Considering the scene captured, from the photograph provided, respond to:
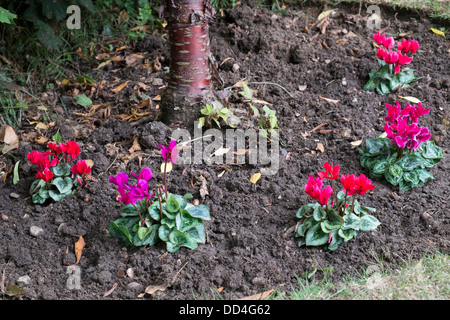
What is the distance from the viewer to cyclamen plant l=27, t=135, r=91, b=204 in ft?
10.1

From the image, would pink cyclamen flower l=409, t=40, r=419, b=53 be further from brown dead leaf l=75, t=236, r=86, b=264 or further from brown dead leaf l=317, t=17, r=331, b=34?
brown dead leaf l=75, t=236, r=86, b=264

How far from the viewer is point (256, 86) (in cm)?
407

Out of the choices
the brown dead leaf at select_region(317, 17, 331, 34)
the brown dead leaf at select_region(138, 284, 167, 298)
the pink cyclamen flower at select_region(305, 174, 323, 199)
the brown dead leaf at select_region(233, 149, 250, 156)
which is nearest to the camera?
the brown dead leaf at select_region(138, 284, 167, 298)

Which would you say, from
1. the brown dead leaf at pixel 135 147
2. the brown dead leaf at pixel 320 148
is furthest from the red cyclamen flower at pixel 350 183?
the brown dead leaf at pixel 135 147

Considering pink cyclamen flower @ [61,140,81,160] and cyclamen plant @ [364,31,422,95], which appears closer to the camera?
pink cyclamen flower @ [61,140,81,160]

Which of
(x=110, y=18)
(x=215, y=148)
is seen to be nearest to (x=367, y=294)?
(x=215, y=148)

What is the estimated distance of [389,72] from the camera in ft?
13.2

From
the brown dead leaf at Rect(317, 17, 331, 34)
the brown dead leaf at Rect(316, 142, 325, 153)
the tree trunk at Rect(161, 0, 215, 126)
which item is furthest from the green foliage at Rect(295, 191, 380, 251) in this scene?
the brown dead leaf at Rect(317, 17, 331, 34)

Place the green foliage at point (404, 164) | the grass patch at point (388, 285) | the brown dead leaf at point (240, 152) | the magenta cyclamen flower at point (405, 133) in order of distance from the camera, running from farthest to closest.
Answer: the brown dead leaf at point (240, 152)
the green foliage at point (404, 164)
the magenta cyclamen flower at point (405, 133)
the grass patch at point (388, 285)

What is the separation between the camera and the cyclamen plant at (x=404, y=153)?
312 centimetres

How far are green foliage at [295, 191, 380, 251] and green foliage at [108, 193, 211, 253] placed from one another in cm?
56

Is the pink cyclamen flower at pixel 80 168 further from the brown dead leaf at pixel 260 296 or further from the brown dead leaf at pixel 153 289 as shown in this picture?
the brown dead leaf at pixel 260 296

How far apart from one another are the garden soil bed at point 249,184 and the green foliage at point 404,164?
7 cm

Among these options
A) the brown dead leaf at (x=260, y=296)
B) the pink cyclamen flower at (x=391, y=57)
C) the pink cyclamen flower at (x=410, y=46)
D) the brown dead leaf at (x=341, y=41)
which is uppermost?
the pink cyclamen flower at (x=410, y=46)
